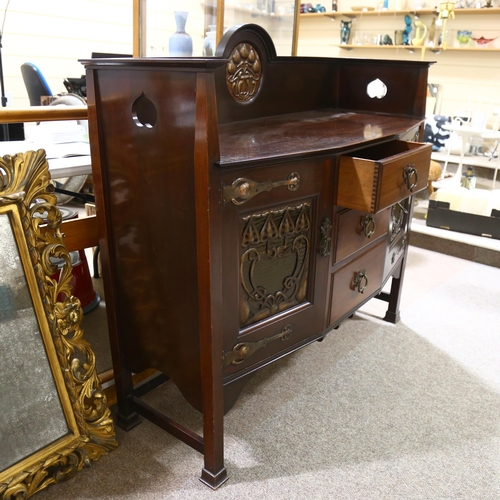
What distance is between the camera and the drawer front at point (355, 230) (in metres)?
1.41

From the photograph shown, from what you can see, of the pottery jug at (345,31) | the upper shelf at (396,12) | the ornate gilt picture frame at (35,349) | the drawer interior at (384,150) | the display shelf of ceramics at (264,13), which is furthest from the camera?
the pottery jug at (345,31)

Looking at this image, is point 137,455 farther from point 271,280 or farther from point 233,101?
point 233,101

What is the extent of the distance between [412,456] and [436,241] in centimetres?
185

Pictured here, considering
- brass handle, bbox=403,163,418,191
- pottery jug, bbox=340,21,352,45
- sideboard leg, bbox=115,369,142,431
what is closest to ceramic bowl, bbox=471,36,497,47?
pottery jug, bbox=340,21,352,45

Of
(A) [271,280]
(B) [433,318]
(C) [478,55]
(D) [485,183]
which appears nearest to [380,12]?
(C) [478,55]

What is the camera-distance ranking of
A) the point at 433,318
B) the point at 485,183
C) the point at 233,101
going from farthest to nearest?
the point at 485,183
the point at 433,318
the point at 233,101

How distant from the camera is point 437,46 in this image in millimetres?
4668

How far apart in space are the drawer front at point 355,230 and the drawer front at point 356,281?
48 millimetres

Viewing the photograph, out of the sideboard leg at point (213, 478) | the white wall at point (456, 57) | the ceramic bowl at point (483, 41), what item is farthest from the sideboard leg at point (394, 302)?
the ceramic bowl at point (483, 41)

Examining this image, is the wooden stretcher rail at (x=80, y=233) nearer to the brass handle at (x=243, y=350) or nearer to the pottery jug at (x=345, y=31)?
the brass handle at (x=243, y=350)

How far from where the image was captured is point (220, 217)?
1059 mm

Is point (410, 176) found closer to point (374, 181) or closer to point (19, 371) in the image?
point (374, 181)

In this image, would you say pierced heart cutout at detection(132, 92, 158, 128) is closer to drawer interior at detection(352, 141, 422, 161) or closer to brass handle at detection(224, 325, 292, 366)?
brass handle at detection(224, 325, 292, 366)

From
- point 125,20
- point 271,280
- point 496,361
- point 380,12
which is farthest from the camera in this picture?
point 380,12
